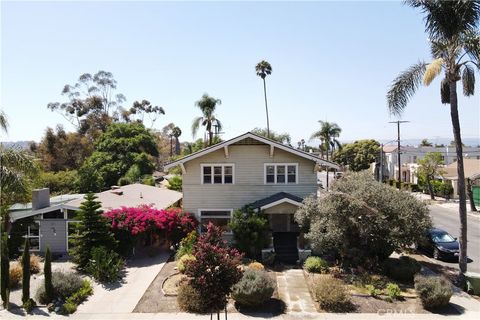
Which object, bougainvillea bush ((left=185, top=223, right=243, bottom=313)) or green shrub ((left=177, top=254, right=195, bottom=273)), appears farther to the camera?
green shrub ((left=177, top=254, right=195, bottom=273))

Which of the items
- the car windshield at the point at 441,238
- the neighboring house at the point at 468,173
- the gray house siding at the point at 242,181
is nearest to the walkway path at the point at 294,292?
the gray house siding at the point at 242,181

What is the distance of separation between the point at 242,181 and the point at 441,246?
467 inches

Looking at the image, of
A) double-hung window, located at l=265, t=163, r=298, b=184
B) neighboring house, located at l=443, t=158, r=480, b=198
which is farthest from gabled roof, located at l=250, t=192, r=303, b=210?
neighboring house, located at l=443, t=158, r=480, b=198

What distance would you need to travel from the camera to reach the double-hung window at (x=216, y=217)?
23281mm

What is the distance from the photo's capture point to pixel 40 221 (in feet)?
73.9

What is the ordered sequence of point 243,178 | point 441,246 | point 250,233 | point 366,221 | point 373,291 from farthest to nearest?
point 243,178, point 441,246, point 250,233, point 366,221, point 373,291

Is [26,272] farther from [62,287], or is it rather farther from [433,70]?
[433,70]

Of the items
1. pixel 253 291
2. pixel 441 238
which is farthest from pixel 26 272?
pixel 441 238

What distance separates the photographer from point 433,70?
16656 millimetres

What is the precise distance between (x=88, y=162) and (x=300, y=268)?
37.1m

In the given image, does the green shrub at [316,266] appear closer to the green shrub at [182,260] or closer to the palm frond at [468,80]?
the green shrub at [182,260]

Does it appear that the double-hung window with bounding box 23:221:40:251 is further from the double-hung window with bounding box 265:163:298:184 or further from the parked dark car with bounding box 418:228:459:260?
the parked dark car with bounding box 418:228:459:260

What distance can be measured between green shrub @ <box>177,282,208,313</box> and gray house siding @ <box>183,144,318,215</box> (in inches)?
332

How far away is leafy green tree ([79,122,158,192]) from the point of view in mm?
45062
